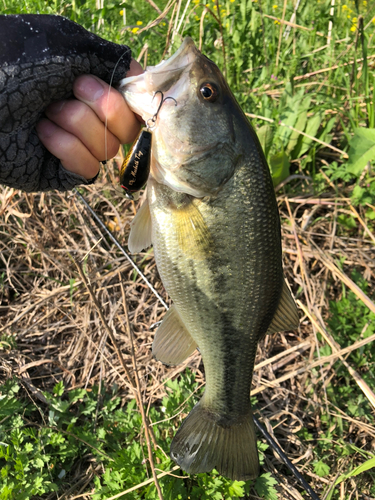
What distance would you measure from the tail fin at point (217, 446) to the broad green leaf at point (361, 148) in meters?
2.03

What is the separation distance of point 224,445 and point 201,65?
1.81 meters

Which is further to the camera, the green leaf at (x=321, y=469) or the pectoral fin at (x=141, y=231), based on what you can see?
the green leaf at (x=321, y=469)

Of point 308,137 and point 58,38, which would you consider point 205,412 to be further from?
point 308,137

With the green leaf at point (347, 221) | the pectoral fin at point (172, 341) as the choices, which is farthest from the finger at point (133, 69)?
the green leaf at point (347, 221)

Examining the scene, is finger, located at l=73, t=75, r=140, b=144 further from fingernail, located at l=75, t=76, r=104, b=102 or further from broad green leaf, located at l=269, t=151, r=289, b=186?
broad green leaf, located at l=269, t=151, r=289, b=186

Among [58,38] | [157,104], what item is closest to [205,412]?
[157,104]

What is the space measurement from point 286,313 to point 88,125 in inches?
50.3

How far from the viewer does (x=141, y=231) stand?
5.94 feet

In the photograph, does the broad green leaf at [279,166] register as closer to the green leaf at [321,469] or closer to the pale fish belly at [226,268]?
the pale fish belly at [226,268]

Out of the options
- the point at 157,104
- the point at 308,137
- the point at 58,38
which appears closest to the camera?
the point at 58,38

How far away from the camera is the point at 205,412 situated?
1.96m

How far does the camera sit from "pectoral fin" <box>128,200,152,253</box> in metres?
1.79

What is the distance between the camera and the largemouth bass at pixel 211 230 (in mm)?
1589

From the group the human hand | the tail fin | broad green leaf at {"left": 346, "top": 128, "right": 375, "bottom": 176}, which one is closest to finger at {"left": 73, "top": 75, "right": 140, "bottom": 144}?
the human hand
